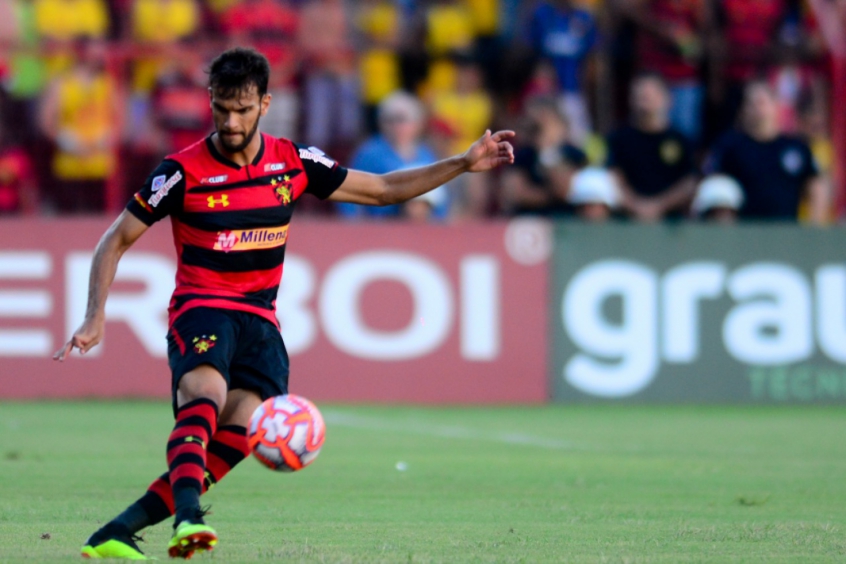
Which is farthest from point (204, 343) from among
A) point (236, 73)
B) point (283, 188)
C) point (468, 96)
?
point (468, 96)

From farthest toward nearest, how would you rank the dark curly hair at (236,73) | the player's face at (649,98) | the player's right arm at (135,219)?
the player's face at (649,98)
the player's right arm at (135,219)
the dark curly hair at (236,73)

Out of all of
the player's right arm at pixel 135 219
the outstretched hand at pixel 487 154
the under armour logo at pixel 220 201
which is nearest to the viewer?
the player's right arm at pixel 135 219

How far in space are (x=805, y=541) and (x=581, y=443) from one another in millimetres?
4901

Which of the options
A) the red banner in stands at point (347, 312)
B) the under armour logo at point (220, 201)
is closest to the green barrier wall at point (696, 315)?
the red banner in stands at point (347, 312)

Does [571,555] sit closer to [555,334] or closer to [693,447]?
[693,447]

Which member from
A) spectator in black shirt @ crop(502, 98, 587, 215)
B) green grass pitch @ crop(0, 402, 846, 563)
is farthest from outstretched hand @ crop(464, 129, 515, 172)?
spectator in black shirt @ crop(502, 98, 587, 215)

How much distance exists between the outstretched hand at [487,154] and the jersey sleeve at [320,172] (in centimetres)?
56

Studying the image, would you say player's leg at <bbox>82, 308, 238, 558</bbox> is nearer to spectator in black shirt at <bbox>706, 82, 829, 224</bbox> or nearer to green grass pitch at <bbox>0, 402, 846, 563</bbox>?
green grass pitch at <bbox>0, 402, 846, 563</bbox>

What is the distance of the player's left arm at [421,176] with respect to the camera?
21.0 ft

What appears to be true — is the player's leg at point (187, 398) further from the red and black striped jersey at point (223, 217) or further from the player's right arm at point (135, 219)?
the player's right arm at point (135, 219)

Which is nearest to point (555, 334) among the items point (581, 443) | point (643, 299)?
point (643, 299)

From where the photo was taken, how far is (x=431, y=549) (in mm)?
6047

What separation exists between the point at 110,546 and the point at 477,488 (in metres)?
3.22

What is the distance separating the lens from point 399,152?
1474 centimetres
